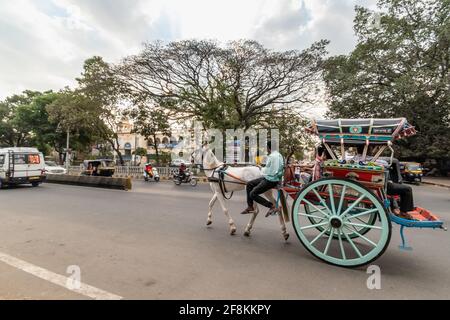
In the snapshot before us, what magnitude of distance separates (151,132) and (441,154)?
25066 mm

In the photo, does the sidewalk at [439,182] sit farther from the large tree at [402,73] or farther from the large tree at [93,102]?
the large tree at [93,102]

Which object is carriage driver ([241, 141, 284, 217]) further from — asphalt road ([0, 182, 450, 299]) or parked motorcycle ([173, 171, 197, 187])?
parked motorcycle ([173, 171, 197, 187])

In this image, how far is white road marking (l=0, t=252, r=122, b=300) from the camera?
99.4 inches

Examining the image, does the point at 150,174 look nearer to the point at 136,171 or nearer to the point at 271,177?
the point at 136,171

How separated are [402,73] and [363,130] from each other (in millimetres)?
23112

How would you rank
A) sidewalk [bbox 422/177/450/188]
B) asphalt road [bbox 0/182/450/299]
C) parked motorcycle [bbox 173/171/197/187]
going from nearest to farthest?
asphalt road [bbox 0/182/450/299]
parked motorcycle [bbox 173/171/197/187]
sidewalk [bbox 422/177/450/188]

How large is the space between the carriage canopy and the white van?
47.2ft

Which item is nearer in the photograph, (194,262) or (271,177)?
(194,262)

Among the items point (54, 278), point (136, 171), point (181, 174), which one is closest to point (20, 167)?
point (136, 171)

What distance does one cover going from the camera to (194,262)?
11.1ft

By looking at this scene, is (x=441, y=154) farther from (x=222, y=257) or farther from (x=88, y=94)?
(x=88, y=94)

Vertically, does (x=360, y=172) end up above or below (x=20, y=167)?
above

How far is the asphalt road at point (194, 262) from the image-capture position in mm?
2641

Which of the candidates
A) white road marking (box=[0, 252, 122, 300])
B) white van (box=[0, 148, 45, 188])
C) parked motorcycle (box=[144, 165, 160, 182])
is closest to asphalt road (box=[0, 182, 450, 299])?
white road marking (box=[0, 252, 122, 300])
